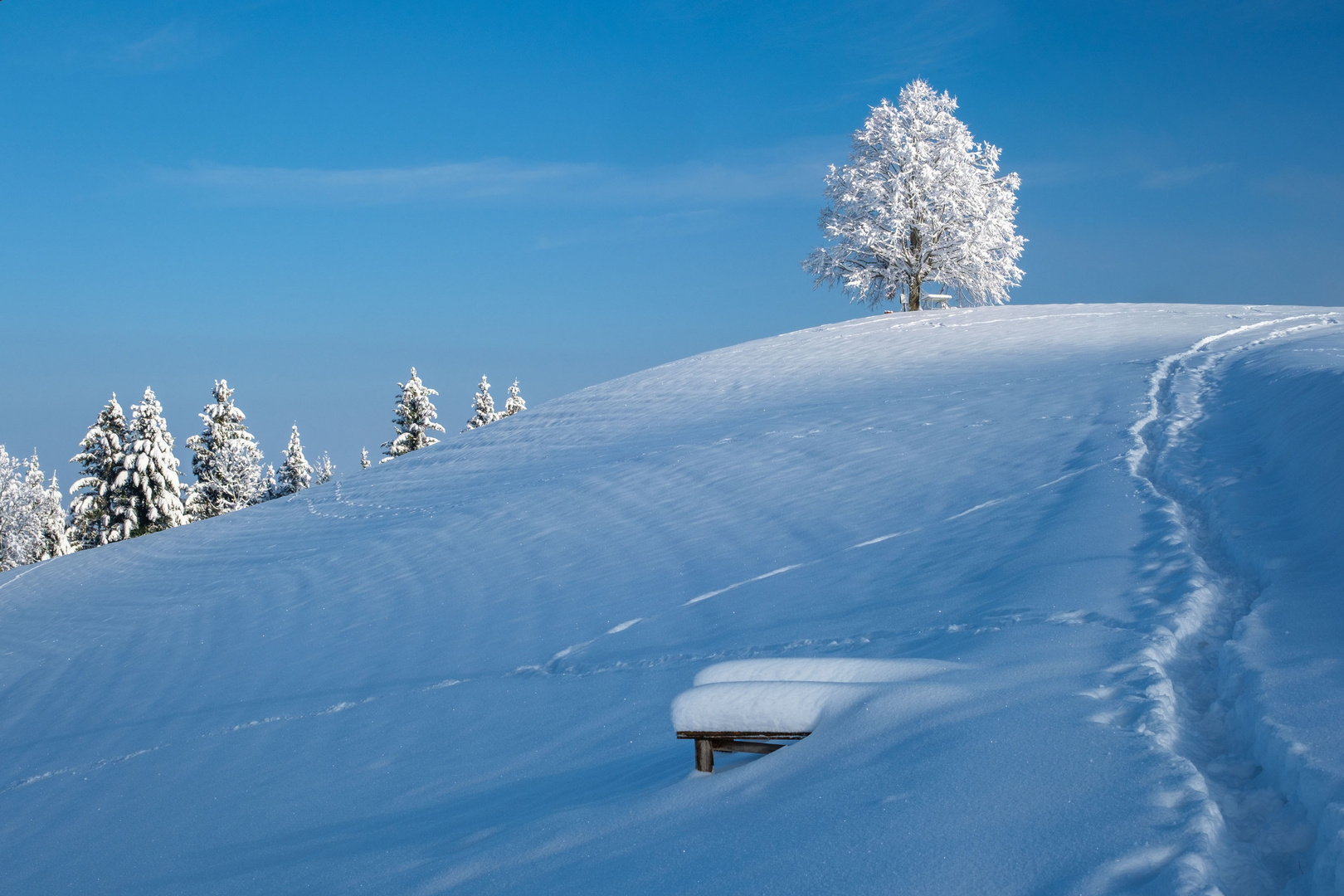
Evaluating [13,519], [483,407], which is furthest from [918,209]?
[13,519]

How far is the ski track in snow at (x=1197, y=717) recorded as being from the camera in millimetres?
3236

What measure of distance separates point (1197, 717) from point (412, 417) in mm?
44681

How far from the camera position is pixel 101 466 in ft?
126

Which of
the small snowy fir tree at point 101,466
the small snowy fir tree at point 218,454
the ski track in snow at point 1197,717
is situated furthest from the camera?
the small snowy fir tree at point 218,454

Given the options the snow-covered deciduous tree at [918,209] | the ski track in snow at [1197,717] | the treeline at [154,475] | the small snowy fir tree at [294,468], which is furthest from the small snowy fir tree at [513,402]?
the ski track in snow at [1197,717]

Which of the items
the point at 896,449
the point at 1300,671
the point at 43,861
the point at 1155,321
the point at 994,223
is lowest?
the point at 43,861

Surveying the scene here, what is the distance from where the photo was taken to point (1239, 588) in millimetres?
5910

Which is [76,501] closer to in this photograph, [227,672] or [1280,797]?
[227,672]

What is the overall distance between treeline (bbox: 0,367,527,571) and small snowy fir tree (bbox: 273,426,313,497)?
47 mm

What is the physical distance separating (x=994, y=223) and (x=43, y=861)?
30.5 meters

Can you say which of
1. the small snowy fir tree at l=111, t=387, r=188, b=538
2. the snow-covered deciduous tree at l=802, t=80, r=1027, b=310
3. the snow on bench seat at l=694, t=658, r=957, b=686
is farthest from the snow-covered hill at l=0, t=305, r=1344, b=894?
the small snowy fir tree at l=111, t=387, r=188, b=538

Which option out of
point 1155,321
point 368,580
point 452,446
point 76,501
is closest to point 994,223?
point 1155,321

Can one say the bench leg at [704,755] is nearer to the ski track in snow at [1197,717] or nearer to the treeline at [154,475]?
the ski track in snow at [1197,717]

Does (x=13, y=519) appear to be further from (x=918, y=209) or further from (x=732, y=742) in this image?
(x=732, y=742)
